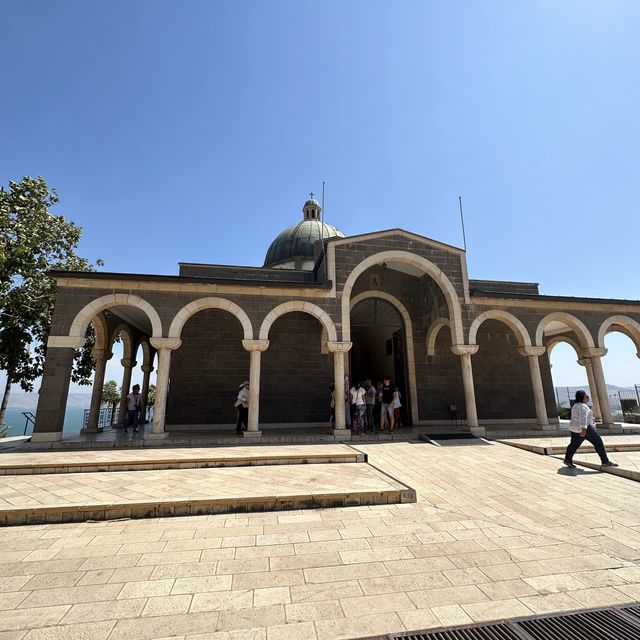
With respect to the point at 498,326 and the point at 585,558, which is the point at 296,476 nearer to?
the point at 585,558

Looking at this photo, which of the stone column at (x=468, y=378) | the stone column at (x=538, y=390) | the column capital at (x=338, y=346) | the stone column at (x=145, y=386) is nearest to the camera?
the column capital at (x=338, y=346)

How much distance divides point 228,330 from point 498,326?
39.1 ft

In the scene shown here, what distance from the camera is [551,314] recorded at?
12867mm

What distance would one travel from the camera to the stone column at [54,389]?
9305 millimetres

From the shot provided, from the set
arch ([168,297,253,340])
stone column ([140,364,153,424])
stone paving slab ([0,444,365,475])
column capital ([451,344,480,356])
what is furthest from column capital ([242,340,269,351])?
stone column ([140,364,153,424])

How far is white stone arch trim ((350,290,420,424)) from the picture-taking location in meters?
14.6

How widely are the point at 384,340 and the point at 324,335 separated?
6526 mm

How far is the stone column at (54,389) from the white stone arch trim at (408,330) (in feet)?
33.3

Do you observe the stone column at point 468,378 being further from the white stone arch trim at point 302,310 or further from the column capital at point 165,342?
the column capital at point 165,342

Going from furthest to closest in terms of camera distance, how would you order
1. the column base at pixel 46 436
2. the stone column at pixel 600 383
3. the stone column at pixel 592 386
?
the stone column at pixel 592 386
the stone column at pixel 600 383
the column base at pixel 46 436

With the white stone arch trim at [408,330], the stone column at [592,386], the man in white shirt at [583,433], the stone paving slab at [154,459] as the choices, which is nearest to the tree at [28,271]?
the stone paving slab at [154,459]

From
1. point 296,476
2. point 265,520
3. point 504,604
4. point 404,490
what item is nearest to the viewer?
point 504,604

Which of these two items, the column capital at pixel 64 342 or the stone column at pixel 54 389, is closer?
the stone column at pixel 54 389

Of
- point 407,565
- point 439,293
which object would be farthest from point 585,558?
point 439,293
